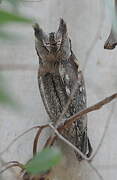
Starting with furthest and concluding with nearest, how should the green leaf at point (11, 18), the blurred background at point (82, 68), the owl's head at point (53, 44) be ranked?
1. the blurred background at point (82, 68)
2. the owl's head at point (53, 44)
3. the green leaf at point (11, 18)

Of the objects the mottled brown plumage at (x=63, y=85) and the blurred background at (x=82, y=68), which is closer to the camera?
the mottled brown plumage at (x=63, y=85)

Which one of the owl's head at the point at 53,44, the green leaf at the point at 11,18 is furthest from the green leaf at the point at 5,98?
the owl's head at the point at 53,44

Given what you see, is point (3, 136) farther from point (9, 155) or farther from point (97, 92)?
point (97, 92)

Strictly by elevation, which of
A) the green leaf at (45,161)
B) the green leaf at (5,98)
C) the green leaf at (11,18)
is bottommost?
the green leaf at (45,161)

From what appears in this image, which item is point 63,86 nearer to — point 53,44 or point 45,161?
point 53,44

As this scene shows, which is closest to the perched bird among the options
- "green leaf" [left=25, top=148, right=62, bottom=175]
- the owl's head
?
the owl's head

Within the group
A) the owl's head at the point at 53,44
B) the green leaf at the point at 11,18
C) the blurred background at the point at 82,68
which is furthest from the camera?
the blurred background at the point at 82,68

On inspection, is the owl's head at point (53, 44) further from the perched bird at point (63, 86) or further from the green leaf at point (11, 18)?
the green leaf at point (11, 18)

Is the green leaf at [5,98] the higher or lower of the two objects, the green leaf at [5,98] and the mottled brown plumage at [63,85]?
the higher
